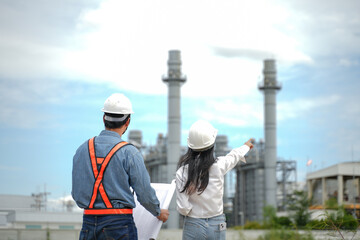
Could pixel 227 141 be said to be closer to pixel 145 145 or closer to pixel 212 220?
pixel 145 145

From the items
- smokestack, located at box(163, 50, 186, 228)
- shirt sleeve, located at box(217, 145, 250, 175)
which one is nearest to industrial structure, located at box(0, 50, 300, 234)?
smokestack, located at box(163, 50, 186, 228)

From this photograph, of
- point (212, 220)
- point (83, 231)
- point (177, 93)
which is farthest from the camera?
point (177, 93)

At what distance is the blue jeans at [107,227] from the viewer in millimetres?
3430

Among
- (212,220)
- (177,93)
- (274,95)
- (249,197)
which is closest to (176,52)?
(177,93)

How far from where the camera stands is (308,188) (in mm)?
46594

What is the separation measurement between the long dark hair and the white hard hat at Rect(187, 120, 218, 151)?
58 millimetres

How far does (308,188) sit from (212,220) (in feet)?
146

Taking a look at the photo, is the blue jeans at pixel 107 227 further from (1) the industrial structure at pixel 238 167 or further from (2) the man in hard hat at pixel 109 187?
(1) the industrial structure at pixel 238 167

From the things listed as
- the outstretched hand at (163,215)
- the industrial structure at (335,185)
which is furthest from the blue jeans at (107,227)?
the industrial structure at (335,185)

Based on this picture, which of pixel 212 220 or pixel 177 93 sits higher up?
pixel 177 93

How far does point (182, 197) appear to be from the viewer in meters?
3.85

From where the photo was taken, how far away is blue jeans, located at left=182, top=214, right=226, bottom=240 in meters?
3.81

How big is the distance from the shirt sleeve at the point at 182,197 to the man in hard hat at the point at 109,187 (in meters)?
0.28

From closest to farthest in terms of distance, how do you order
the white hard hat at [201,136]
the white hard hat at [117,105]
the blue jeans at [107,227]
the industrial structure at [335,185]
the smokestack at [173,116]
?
the blue jeans at [107,227], the white hard hat at [117,105], the white hard hat at [201,136], the industrial structure at [335,185], the smokestack at [173,116]
